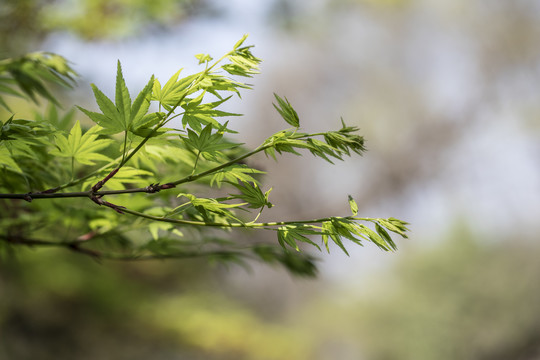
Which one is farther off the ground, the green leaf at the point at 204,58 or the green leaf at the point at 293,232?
the green leaf at the point at 204,58

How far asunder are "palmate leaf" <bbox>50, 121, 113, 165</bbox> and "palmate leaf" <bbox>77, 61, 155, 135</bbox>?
5cm

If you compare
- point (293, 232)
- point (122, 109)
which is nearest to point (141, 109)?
point (122, 109)

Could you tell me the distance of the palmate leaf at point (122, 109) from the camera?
34cm

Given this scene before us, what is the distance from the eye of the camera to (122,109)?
1.11 feet

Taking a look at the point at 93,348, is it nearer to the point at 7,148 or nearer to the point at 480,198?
the point at 7,148

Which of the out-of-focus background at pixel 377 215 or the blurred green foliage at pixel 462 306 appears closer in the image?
the out-of-focus background at pixel 377 215

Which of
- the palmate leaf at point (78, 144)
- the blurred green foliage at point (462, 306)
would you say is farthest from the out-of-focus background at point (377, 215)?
the palmate leaf at point (78, 144)

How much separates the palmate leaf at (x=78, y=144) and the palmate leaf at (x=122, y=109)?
0.15ft

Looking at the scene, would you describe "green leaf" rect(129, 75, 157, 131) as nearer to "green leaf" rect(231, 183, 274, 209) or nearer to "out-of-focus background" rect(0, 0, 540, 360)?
"green leaf" rect(231, 183, 274, 209)

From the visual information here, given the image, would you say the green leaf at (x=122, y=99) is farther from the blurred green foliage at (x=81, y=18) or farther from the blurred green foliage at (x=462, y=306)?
the blurred green foliage at (x=462, y=306)

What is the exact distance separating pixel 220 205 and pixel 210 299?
361cm

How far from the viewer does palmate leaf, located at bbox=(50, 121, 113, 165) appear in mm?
402

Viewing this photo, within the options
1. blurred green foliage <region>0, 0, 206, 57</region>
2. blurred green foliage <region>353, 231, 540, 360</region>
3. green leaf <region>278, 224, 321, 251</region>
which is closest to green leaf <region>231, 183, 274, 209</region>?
green leaf <region>278, 224, 321, 251</region>

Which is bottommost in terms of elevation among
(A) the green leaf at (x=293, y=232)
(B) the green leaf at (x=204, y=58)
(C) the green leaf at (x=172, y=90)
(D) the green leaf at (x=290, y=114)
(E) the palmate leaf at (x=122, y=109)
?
(A) the green leaf at (x=293, y=232)
